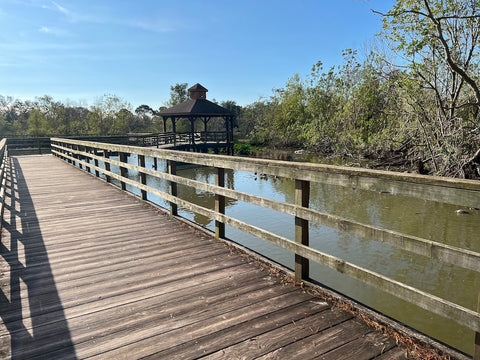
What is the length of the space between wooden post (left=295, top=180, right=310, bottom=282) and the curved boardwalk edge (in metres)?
0.15

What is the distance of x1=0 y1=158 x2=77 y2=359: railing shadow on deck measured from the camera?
2.11m

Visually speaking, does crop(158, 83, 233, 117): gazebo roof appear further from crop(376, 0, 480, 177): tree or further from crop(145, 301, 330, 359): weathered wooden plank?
crop(145, 301, 330, 359): weathered wooden plank

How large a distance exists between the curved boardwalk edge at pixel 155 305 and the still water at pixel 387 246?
2707 millimetres

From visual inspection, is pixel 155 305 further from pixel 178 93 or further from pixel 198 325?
pixel 178 93

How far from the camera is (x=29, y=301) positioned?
268 cm

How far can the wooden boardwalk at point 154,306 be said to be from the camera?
2055 mm

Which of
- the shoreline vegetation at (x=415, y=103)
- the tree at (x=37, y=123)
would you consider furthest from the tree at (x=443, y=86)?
the tree at (x=37, y=123)

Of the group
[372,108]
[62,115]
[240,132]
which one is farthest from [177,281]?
[62,115]

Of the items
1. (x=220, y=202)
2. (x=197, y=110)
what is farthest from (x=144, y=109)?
(x=220, y=202)

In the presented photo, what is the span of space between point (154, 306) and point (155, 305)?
0.05 ft

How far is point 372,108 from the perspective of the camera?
2022cm

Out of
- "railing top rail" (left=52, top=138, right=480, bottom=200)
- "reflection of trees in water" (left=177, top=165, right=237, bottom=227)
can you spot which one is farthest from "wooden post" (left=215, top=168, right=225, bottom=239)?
"reflection of trees in water" (left=177, top=165, right=237, bottom=227)

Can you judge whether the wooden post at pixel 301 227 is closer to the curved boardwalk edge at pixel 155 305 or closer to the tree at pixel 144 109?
the curved boardwalk edge at pixel 155 305

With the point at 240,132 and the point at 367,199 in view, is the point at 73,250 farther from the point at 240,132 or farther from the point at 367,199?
the point at 240,132
